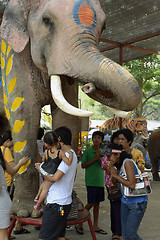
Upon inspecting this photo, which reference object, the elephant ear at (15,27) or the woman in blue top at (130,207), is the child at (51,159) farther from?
the elephant ear at (15,27)

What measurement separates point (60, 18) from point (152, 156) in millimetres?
6801

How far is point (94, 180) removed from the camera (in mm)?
4312

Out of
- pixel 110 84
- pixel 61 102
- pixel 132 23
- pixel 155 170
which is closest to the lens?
pixel 110 84

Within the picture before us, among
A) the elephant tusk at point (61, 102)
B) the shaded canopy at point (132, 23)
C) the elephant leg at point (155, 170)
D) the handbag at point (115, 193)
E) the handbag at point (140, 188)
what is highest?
the shaded canopy at point (132, 23)

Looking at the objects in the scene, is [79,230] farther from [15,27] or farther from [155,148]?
[155,148]

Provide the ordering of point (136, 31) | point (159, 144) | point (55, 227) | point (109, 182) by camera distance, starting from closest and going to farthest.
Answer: point (55, 227), point (109, 182), point (136, 31), point (159, 144)

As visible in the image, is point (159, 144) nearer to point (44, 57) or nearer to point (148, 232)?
point (148, 232)

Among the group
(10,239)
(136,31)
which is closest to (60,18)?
(10,239)

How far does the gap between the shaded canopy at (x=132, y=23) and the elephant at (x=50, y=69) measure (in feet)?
7.31

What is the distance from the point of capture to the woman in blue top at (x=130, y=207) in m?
3.05

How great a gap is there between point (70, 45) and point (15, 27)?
0.91 m

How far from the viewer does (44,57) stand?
11.9 ft

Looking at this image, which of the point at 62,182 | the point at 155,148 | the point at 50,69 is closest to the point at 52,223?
the point at 62,182

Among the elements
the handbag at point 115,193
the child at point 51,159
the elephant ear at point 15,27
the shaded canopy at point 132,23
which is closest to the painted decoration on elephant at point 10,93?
the elephant ear at point 15,27
